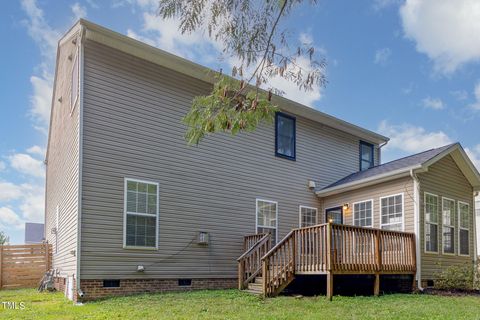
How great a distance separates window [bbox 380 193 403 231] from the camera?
11.5 meters

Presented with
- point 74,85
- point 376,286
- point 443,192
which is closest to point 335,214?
point 443,192

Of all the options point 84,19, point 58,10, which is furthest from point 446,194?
point 58,10

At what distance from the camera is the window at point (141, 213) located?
9.93 m

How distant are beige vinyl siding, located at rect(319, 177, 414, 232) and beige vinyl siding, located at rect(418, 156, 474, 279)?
33cm

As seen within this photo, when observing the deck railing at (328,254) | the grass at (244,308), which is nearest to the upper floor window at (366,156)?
the deck railing at (328,254)

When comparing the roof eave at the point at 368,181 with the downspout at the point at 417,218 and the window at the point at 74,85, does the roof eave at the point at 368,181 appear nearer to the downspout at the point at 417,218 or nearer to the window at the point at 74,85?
the downspout at the point at 417,218

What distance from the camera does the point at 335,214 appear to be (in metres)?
13.8

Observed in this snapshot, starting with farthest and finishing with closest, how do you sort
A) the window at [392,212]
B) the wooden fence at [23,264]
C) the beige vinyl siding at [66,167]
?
the wooden fence at [23,264] < the window at [392,212] < the beige vinyl siding at [66,167]

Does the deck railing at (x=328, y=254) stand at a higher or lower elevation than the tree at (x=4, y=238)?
higher

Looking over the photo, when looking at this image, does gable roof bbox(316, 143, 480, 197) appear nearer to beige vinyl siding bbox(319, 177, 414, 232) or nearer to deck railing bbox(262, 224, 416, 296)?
beige vinyl siding bbox(319, 177, 414, 232)

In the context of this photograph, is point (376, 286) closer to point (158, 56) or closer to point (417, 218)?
point (417, 218)

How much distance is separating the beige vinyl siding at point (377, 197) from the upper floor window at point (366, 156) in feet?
9.66

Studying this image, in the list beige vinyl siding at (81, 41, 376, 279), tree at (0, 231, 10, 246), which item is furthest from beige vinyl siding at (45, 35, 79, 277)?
tree at (0, 231, 10, 246)

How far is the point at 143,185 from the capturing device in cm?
1034
